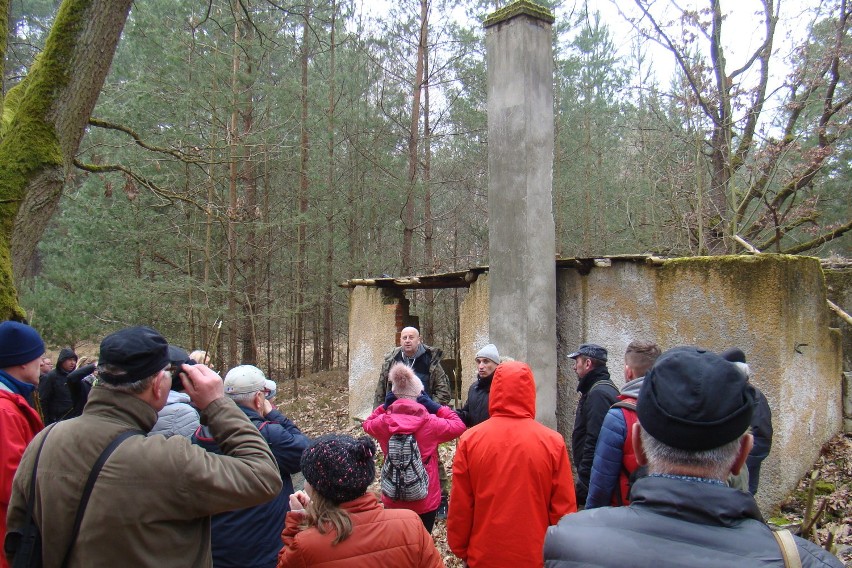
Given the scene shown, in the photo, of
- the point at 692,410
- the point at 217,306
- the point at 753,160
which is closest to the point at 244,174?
the point at 217,306

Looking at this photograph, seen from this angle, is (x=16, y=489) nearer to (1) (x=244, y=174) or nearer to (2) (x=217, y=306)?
(2) (x=217, y=306)

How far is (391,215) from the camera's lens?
18719mm

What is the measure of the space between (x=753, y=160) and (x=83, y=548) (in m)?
11.3

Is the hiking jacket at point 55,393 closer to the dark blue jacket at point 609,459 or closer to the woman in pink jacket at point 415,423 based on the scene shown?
the woman in pink jacket at point 415,423

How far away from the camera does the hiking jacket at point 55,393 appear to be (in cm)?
614

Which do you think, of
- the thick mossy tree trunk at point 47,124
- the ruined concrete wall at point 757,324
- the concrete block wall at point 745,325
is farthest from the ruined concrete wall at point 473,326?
the thick mossy tree trunk at point 47,124

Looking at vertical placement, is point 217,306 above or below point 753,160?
below

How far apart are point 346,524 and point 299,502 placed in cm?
36

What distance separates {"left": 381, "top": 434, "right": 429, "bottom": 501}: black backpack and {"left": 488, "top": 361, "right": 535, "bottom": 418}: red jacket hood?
3.47ft

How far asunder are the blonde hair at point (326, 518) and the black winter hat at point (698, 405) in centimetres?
120

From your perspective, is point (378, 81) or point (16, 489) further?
point (378, 81)

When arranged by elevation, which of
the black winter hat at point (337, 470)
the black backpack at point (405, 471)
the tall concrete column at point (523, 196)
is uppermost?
the tall concrete column at point (523, 196)

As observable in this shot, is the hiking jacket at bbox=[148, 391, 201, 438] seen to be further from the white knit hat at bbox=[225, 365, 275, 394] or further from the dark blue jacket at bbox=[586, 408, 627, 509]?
the dark blue jacket at bbox=[586, 408, 627, 509]

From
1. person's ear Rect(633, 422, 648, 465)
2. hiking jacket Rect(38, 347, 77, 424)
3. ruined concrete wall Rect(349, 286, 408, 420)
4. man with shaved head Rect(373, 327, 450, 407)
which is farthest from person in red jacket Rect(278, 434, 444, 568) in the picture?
ruined concrete wall Rect(349, 286, 408, 420)
